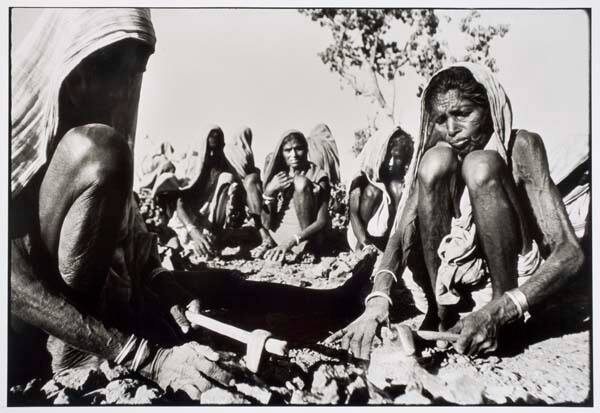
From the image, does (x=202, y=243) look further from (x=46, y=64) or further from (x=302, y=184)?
(x=46, y=64)

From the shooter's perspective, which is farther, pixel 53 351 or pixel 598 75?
pixel 598 75

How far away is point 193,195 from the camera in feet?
14.4

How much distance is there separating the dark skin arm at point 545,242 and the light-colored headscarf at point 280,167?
1.46 metres

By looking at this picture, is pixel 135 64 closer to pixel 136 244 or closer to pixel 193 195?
pixel 193 195

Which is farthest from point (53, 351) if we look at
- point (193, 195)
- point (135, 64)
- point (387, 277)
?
point (387, 277)

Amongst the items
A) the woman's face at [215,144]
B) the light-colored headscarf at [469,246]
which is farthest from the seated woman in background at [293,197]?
the light-colored headscarf at [469,246]

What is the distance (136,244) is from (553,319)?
3120 mm

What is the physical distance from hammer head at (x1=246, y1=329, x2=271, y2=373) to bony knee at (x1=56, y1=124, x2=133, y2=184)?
57.1 inches

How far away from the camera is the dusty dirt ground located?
410 centimetres

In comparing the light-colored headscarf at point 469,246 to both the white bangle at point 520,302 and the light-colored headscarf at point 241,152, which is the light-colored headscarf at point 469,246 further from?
the light-colored headscarf at point 241,152

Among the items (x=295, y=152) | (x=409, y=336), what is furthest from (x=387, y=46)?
(x=409, y=336)

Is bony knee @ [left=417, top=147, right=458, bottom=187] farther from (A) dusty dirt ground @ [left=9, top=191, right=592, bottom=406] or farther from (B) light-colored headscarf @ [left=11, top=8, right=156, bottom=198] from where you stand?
(B) light-colored headscarf @ [left=11, top=8, right=156, bottom=198]

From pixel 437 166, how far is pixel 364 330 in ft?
4.31

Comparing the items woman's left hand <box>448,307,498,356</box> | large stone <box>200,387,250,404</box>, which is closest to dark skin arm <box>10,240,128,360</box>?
large stone <box>200,387,250,404</box>
